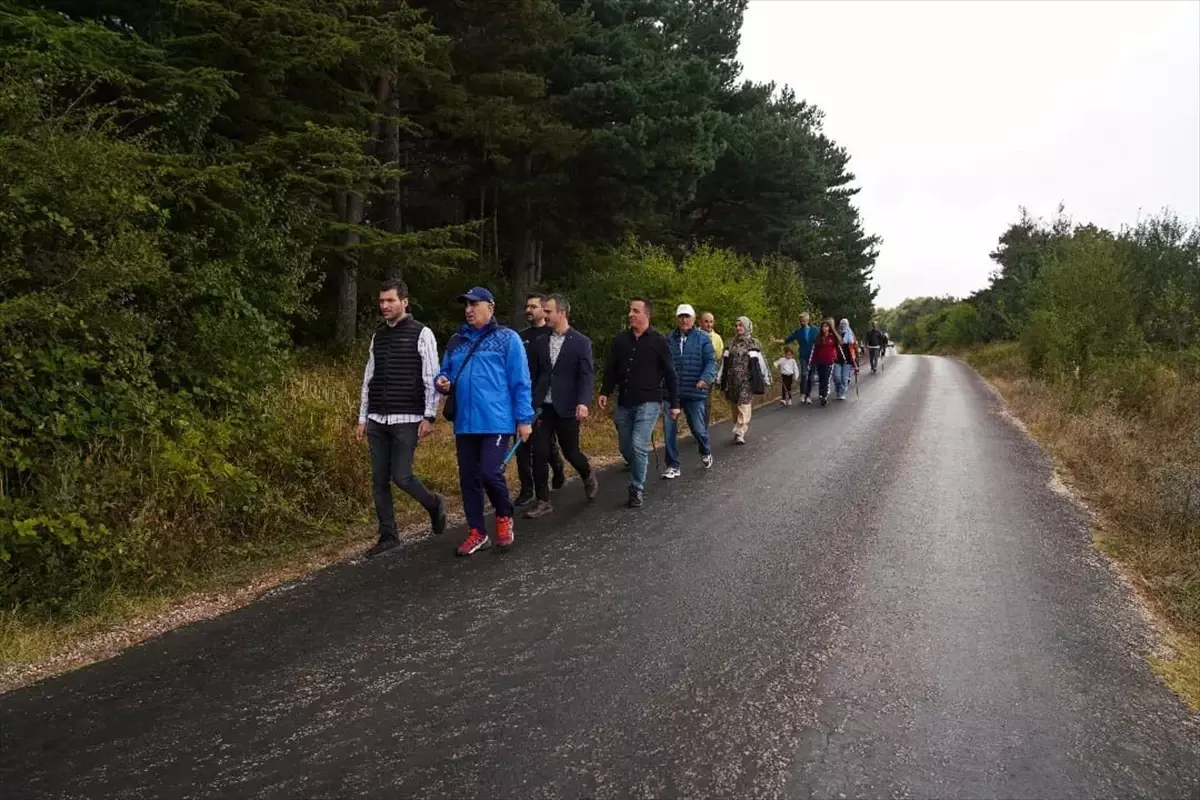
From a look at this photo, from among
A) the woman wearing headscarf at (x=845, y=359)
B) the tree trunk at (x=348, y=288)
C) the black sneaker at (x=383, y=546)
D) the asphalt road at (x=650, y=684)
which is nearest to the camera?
the asphalt road at (x=650, y=684)

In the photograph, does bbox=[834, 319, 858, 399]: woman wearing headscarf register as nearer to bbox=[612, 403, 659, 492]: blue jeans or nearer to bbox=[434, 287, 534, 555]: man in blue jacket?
bbox=[612, 403, 659, 492]: blue jeans

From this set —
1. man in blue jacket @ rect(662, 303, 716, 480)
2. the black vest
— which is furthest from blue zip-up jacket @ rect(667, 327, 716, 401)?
the black vest

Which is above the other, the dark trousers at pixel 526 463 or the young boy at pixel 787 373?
the young boy at pixel 787 373

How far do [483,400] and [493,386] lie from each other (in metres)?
0.14

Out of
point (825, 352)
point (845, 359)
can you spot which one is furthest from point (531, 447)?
point (845, 359)

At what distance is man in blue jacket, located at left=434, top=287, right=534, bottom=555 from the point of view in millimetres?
5988

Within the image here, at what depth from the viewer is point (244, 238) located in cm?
848

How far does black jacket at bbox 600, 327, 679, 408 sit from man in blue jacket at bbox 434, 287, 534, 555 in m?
2.17

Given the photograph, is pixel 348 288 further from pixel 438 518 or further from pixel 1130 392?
pixel 1130 392

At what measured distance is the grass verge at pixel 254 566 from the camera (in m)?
4.34

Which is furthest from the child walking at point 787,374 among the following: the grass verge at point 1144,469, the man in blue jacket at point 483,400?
the man in blue jacket at point 483,400

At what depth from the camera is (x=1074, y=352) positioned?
21.6 m

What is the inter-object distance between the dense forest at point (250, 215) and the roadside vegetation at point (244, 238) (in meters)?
0.03

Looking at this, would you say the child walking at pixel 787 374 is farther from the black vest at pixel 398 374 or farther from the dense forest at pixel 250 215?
the black vest at pixel 398 374
